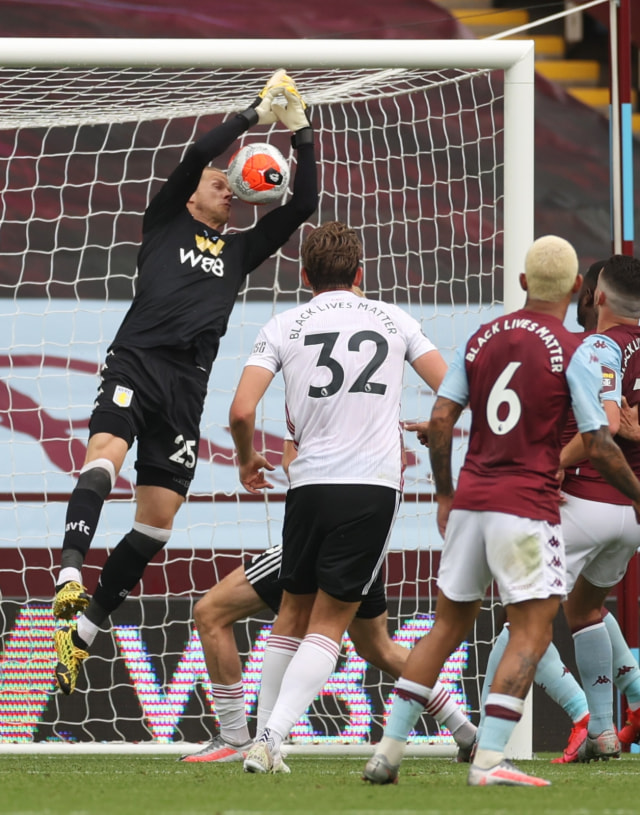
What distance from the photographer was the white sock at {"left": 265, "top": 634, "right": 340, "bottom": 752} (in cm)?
438

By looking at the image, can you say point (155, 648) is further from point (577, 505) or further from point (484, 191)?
point (484, 191)

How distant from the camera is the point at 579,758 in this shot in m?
5.29

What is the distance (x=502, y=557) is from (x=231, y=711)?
6.17ft

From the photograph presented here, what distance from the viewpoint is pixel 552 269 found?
398 centimetres

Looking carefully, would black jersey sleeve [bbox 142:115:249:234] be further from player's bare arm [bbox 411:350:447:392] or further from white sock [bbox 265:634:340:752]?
white sock [bbox 265:634:340:752]

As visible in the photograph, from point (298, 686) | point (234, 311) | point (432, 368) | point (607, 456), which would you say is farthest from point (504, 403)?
point (234, 311)

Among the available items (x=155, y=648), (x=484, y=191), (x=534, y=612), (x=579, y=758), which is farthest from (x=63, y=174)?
(x=534, y=612)

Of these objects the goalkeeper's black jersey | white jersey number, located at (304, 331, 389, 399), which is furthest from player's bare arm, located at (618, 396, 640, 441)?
the goalkeeper's black jersey

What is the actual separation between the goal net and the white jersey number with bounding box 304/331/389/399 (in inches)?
60.0

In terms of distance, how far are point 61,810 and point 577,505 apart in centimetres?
248

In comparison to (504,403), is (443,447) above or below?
below

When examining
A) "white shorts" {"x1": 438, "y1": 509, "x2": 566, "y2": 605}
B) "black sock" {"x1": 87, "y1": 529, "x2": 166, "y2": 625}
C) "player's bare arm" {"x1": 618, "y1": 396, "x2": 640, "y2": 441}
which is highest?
"white shorts" {"x1": 438, "y1": 509, "x2": 566, "y2": 605}

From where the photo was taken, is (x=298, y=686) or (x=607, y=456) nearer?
(x=607, y=456)

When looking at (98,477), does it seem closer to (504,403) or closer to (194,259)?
(194,259)
